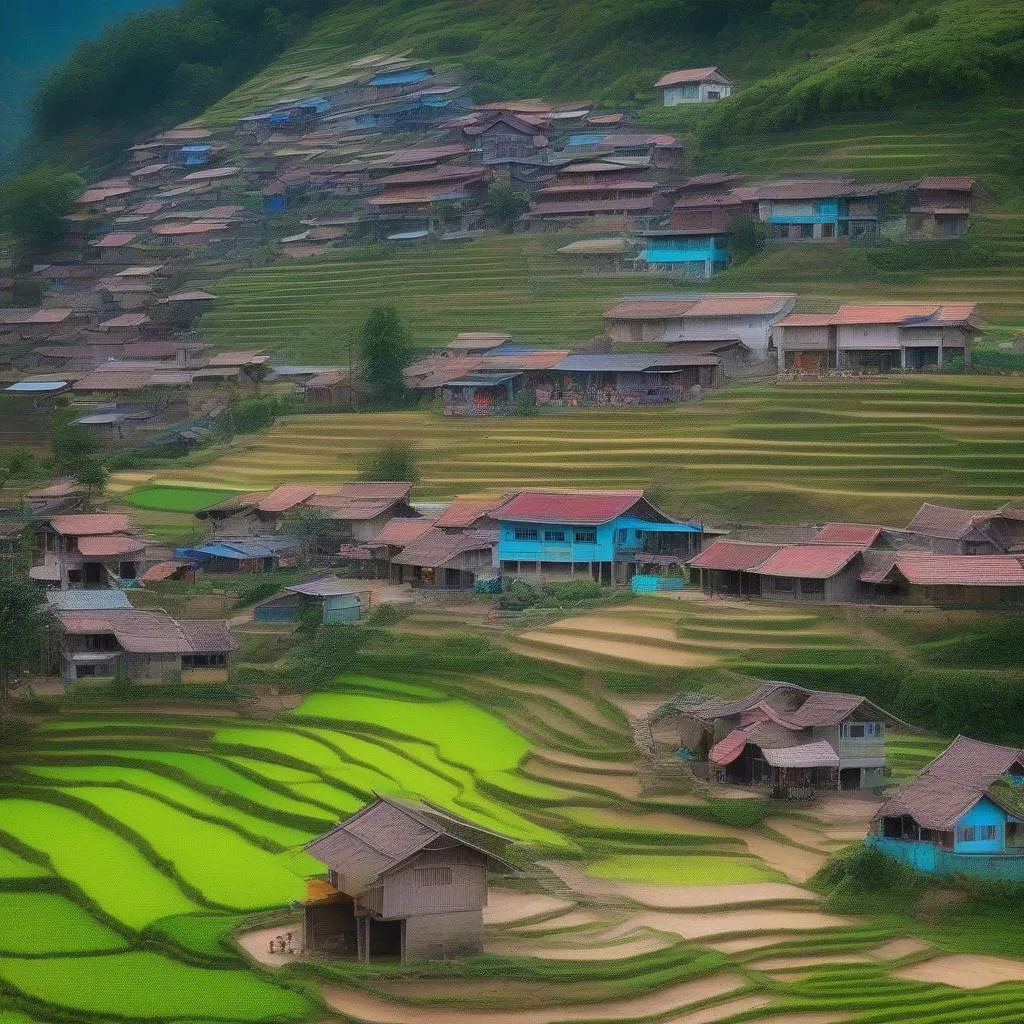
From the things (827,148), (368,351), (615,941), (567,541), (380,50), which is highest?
(380,50)

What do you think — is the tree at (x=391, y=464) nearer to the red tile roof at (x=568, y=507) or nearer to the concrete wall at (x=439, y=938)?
the red tile roof at (x=568, y=507)

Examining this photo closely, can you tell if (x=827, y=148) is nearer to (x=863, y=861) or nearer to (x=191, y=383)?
(x=191, y=383)

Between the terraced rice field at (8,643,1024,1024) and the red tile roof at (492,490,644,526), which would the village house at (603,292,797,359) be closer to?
the red tile roof at (492,490,644,526)

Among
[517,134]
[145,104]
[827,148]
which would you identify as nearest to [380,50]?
[145,104]

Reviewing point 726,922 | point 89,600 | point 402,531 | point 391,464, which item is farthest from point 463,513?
Result: point 726,922

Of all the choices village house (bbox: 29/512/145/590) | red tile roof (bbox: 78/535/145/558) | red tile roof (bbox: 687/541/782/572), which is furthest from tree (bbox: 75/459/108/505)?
red tile roof (bbox: 687/541/782/572)

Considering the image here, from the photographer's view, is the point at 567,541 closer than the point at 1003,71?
Yes

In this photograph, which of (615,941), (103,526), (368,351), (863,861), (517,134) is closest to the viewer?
(615,941)
